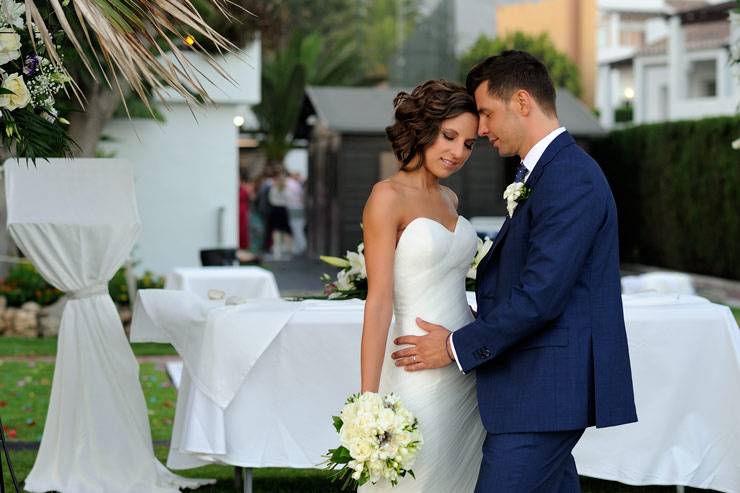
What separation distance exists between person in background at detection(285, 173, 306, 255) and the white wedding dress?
2439 centimetres

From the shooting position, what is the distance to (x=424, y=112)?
4332mm

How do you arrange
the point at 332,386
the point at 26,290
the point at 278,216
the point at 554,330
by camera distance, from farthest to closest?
the point at 278,216 < the point at 26,290 < the point at 332,386 < the point at 554,330

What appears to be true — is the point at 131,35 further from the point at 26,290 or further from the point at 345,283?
the point at 26,290

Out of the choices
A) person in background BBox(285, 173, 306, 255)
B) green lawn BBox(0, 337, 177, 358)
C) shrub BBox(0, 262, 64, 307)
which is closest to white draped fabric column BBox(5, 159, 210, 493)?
green lawn BBox(0, 337, 177, 358)

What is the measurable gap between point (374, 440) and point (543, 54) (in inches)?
2074

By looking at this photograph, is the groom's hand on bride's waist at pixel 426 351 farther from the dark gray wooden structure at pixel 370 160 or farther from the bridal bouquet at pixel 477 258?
the dark gray wooden structure at pixel 370 160

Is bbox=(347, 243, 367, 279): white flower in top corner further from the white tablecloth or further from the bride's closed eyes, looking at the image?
the white tablecloth

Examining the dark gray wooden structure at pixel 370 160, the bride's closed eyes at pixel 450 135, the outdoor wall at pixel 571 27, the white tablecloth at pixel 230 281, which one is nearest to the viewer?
the bride's closed eyes at pixel 450 135

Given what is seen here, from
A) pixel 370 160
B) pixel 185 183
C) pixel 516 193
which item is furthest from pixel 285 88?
pixel 516 193

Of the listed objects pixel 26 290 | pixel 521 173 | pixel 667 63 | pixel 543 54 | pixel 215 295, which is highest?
pixel 543 54

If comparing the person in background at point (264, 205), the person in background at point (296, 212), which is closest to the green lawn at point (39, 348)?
the person in background at point (296, 212)

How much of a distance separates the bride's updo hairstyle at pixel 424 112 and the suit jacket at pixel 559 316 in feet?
1.51

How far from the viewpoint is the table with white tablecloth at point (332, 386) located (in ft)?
19.9

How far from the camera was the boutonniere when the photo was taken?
4.00 meters
